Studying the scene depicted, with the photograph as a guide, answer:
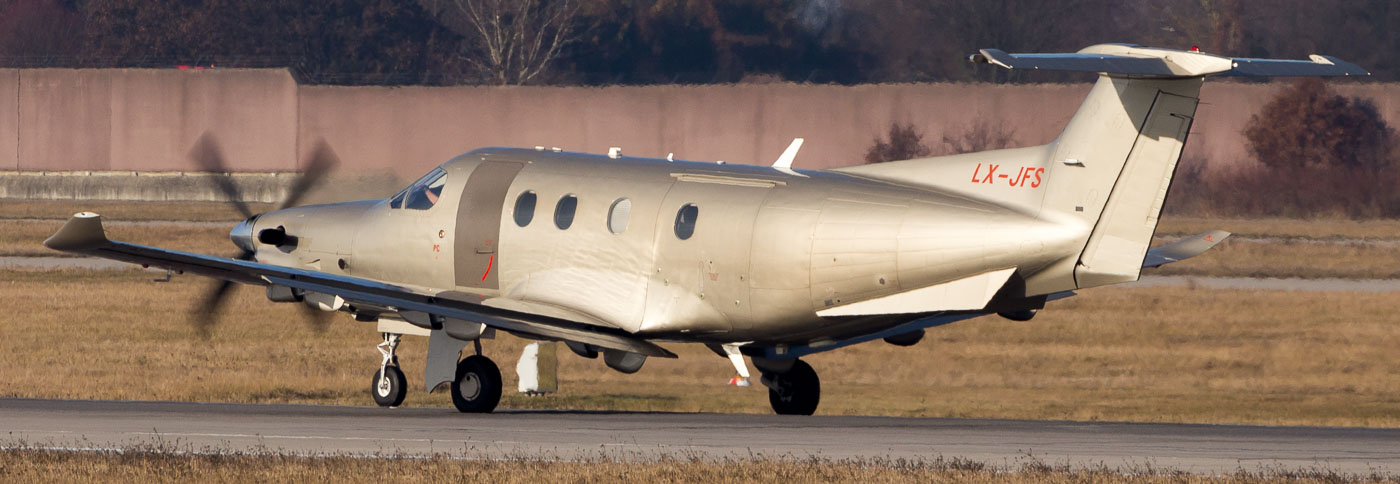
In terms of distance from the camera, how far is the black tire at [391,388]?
25797 mm

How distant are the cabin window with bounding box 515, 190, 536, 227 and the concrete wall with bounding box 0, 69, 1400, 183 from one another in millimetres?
41059

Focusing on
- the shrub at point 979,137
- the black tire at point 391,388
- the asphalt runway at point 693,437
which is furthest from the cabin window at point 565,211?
the shrub at point 979,137

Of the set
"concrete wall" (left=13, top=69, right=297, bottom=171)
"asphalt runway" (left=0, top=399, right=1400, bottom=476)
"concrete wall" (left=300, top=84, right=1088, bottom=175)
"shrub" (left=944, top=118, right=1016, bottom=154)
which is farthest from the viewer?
"concrete wall" (left=13, top=69, right=297, bottom=171)

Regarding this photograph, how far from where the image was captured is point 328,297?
23.9 m

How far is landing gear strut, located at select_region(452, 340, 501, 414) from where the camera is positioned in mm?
24766

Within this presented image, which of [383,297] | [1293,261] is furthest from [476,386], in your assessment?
[1293,261]

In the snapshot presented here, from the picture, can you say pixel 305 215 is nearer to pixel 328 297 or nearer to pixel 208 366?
pixel 328 297

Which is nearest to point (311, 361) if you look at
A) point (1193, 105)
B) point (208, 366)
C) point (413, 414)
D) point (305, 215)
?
point (208, 366)

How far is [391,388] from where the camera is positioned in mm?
25844

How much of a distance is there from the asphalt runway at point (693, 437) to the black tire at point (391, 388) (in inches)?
26.1

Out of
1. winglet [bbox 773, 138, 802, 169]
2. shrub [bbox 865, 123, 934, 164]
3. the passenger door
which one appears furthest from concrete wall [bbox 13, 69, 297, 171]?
winglet [bbox 773, 138, 802, 169]

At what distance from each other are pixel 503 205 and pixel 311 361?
13.1 meters

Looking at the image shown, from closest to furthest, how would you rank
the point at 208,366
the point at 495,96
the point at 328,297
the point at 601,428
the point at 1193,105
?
the point at 1193,105
the point at 601,428
the point at 328,297
the point at 208,366
the point at 495,96

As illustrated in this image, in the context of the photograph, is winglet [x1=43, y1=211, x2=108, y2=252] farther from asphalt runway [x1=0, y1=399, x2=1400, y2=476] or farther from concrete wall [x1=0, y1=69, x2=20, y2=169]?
concrete wall [x1=0, y1=69, x2=20, y2=169]
